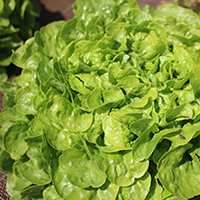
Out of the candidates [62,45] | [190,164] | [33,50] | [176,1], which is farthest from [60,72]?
[176,1]

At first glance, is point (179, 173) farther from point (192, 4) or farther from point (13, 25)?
point (13, 25)

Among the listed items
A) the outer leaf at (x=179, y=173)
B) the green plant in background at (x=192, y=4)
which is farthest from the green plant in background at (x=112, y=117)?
the green plant in background at (x=192, y=4)

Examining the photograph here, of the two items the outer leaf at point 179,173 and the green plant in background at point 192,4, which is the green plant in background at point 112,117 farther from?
the green plant in background at point 192,4

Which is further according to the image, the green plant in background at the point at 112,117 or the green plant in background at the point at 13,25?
the green plant in background at the point at 13,25

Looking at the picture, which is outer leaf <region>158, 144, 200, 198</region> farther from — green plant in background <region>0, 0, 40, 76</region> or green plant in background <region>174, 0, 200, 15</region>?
green plant in background <region>0, 0, 40, 76</region>

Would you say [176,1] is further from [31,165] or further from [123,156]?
[31,165]

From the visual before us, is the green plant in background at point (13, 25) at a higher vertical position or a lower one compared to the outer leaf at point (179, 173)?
higher

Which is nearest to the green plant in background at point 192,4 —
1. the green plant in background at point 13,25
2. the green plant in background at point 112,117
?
the green plant in background at point 112,117
